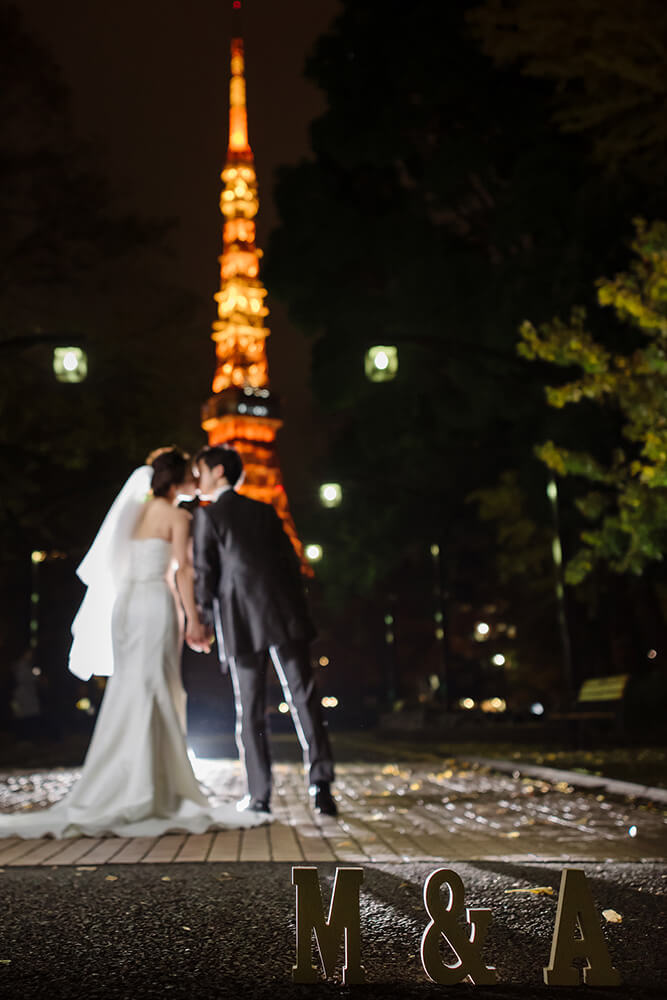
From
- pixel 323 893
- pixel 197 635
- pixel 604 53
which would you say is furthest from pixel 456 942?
pixel 604 53

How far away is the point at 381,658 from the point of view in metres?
60.1

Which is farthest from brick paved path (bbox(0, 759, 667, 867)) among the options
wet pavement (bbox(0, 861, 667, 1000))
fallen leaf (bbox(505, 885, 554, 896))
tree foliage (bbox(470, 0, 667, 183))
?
tree foliage (bbox(470, 0, 667, 183))

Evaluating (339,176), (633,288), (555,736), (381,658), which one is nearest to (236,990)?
(633,288)

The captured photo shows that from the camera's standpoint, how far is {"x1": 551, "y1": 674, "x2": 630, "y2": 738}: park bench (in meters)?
16.3

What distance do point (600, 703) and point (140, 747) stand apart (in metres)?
11.5

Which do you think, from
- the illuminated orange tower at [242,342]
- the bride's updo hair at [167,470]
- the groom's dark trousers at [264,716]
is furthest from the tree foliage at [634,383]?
the illuminated orange tower at [242,342]

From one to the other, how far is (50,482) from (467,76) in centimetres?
1374

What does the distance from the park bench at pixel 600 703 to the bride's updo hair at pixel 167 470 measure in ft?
32.7

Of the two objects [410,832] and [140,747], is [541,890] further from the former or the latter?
[140,747]

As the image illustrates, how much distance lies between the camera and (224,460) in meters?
7.81

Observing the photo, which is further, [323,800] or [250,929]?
[323,800]

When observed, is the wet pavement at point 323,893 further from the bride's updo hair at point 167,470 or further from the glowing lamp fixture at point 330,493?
the glowing lamp fixture at point 330,493

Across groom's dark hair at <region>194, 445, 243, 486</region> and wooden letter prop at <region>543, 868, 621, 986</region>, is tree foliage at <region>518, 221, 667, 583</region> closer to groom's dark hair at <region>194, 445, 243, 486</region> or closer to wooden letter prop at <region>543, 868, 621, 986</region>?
groom's dark hair at <region>194, 445, 243, 486</region>

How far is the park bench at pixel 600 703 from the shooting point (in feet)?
53.6
